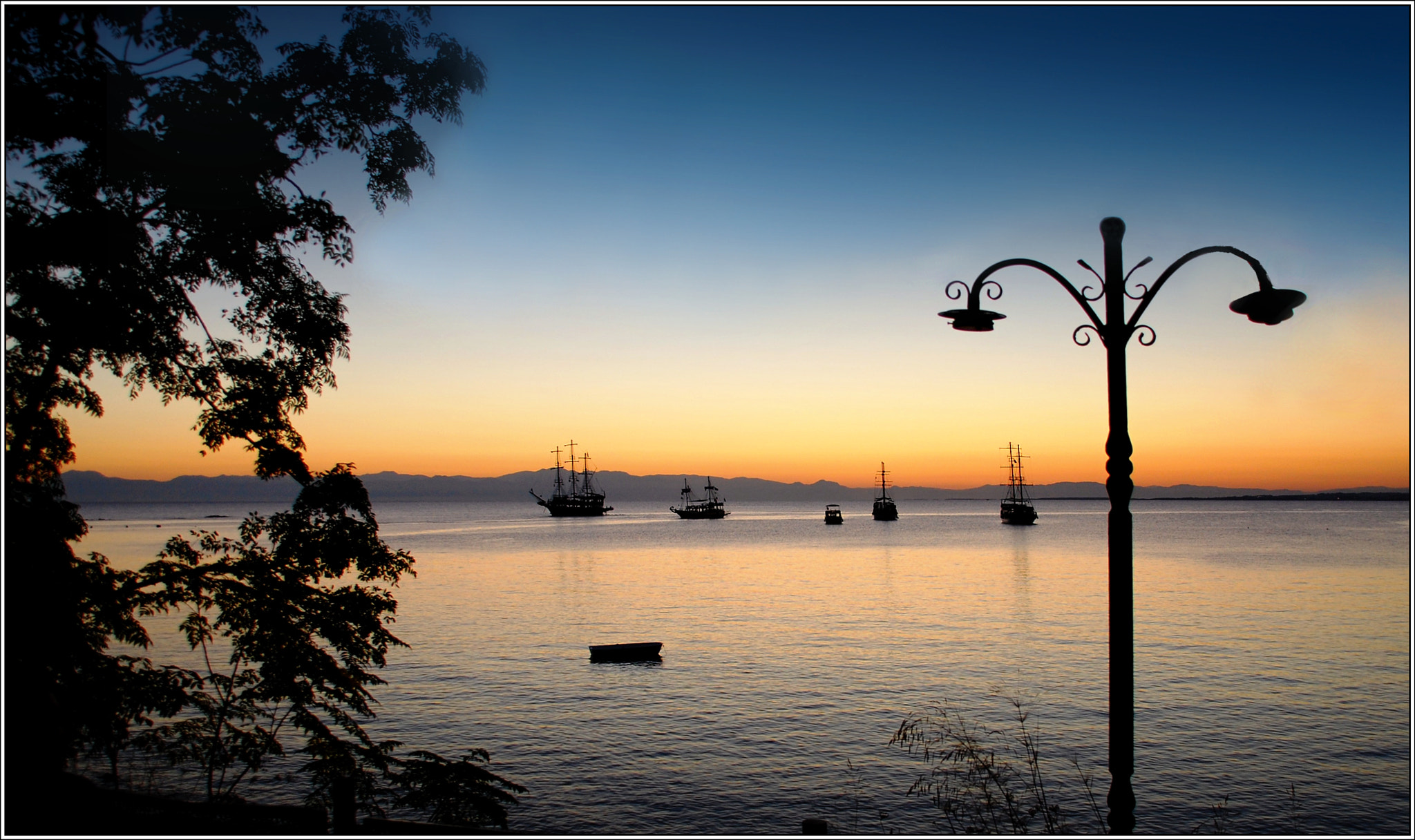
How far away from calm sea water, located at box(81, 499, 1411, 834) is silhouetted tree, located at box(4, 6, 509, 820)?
8267mm

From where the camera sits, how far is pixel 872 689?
84.7 feet

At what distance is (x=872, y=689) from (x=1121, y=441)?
2080 cm

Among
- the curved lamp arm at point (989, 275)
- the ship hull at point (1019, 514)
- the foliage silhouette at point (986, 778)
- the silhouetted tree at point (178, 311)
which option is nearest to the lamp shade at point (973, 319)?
the curved lamp arm at point (989, 275)

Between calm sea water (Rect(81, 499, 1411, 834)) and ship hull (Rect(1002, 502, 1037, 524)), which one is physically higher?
calm sea water (Rect(81, 499, 1411, 834))

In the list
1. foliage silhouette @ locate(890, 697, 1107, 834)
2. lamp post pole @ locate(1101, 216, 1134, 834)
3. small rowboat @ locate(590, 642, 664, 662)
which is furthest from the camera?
small rowboat @ locate(590, 642, 664, 662)

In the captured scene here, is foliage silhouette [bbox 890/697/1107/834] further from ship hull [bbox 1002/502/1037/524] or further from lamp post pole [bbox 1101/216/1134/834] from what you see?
ship hull [bbox 1002/502/1037/524]

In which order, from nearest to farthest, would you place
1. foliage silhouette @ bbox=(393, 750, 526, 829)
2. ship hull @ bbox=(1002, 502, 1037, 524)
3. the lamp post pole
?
the lamp post pole, foliage silhouette @ bbox=(393, 750, 526, 829), ship hull @ bbox=(1002, 502, 1037, 524)

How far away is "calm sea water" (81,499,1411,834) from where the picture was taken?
1661 centimetres

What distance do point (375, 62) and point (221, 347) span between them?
167 inches

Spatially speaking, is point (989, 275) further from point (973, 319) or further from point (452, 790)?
point (452, 790)

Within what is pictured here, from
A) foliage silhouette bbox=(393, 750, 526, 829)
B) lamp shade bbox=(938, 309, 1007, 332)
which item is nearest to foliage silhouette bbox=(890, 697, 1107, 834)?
foliage silhouette bbox=(393, 750, 526, 829)

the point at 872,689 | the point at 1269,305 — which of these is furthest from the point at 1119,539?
the point at 872,689

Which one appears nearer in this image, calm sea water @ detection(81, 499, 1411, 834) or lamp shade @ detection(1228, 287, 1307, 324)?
lamp shade @ detection(1228, 287, 1307, 324)

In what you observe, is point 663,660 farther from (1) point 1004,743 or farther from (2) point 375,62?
(2) point 375,62
